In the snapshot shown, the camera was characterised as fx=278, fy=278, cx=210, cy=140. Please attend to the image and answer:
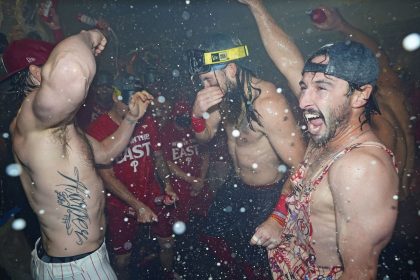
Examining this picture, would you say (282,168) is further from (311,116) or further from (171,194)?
(171,194)

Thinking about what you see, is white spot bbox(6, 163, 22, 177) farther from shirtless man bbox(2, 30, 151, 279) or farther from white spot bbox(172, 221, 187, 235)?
white spot bbox(172, 221, 187, 235)

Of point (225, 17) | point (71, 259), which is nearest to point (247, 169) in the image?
point (71, 259)

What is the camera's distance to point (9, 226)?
4.81m

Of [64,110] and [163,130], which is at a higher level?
[64,110]

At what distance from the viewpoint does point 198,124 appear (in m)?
4.43

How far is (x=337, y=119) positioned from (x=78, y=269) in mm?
3036

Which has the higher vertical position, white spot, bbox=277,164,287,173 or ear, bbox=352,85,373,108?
ear, bbox=352,85,373,108

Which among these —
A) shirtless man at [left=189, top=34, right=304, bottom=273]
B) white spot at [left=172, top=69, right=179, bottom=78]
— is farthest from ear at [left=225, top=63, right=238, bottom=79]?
white spot at [left=172, top=69, right=179, bottom=78]

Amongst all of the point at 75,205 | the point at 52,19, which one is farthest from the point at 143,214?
the point at 52,19

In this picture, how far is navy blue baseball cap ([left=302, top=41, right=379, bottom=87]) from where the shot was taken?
7.72 feet

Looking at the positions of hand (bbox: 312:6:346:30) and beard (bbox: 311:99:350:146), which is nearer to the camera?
beard (bbox: 311:99:350:146)

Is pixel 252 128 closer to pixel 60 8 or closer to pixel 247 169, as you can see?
pixel 247 169

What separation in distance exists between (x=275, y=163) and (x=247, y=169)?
45cm

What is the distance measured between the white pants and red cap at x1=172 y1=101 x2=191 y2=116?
2693 millimetres
